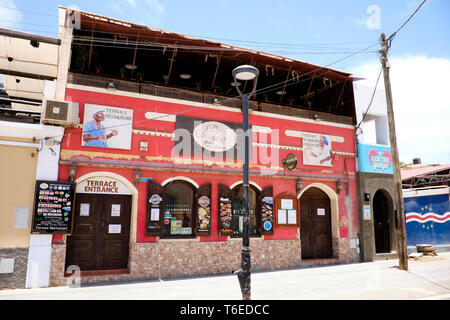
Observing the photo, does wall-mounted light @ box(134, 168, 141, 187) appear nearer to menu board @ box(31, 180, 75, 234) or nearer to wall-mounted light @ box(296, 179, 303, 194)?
menu board @ box(31, 180, 75, 234)

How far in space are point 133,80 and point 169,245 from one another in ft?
19.1

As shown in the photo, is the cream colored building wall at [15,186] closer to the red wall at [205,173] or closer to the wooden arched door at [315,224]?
the red wall at [205,173]

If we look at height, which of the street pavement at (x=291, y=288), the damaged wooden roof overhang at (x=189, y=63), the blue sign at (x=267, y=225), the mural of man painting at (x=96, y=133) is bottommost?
the street pavement at (x=291, y=288)

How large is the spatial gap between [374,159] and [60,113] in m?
13.0

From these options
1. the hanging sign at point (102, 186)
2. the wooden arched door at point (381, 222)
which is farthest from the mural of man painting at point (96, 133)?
the wooden arched door at point (381, 222)

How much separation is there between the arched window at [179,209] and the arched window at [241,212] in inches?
63.8

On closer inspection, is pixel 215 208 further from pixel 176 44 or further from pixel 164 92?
→ pixel 176 44

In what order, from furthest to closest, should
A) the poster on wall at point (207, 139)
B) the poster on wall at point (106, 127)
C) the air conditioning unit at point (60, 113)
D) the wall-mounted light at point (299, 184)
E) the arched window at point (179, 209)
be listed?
1. the wall-mounted light at point (299, 184)
2. the poster on wall at point (207, 139)
3. the arched window at point (179, 209)
4. the poster on wall at point (106, 127)
5. the air conditioning unit at point (60, 113)

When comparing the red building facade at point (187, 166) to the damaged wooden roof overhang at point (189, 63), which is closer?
the red building facade at point (187, 166)

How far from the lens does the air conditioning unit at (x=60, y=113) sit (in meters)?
9.44

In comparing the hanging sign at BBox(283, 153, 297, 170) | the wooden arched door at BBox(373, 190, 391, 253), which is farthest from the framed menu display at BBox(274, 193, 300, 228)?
the wooden arched door at BBox(373, 190, 391, 253)
